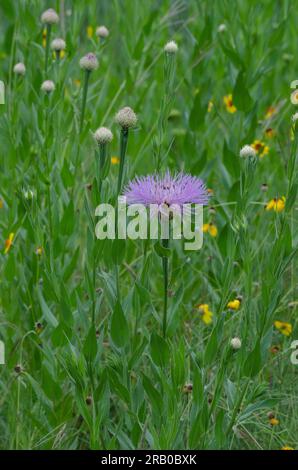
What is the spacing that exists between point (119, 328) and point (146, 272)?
14 cm

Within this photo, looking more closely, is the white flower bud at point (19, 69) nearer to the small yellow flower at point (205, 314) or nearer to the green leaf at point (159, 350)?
the small yellow flower at point (205, 314)

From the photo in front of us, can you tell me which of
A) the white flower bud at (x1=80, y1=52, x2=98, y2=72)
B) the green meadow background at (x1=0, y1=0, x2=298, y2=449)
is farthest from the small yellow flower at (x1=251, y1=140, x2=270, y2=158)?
the white flower bud at (x1=80, y1=52, x2=98, y2=72)

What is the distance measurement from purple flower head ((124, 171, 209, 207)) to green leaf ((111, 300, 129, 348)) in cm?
25

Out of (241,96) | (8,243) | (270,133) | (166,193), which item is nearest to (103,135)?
(166,193)

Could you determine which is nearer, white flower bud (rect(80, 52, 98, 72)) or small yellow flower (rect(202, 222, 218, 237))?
white flower bud (rect(80, 52, 98, 72))

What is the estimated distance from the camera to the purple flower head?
5.76 ft

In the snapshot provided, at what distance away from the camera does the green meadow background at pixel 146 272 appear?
1891mm

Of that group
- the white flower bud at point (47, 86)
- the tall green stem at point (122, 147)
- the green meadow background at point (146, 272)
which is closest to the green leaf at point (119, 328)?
the green meadow background at point (146, 272)

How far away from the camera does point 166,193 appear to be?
1.77 m

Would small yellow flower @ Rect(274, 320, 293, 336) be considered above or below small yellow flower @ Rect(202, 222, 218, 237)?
below

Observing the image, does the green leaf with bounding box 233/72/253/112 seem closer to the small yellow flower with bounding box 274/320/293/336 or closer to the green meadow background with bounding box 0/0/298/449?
the green meadow background with bounding box 0/0/298/449

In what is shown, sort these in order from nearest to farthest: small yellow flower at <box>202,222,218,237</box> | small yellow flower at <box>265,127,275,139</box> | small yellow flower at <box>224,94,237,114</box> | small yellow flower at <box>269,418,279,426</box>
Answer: small yellow flower at <box>269,418,279,426</box>, small yellow flower at <box>202,222,218,237</box>, small yellow flower at <box>265,127,275,139</box>, small yellow flower at <box>224,94,237,114</box>

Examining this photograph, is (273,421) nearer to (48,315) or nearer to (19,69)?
(48,315)

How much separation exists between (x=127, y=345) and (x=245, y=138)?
100 centimetres
